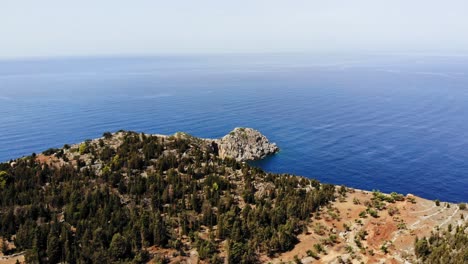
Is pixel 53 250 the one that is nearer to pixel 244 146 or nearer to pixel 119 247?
pixel 119 247

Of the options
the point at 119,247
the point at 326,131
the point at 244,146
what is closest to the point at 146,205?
the point at 119,247

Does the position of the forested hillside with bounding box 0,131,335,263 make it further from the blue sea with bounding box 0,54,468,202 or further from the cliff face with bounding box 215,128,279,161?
the blue sea with bounding box 0,54,468,202

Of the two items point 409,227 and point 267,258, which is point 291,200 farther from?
point 409,227

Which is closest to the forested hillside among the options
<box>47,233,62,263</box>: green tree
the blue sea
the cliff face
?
<box>47,233,62,263</box>: green tree

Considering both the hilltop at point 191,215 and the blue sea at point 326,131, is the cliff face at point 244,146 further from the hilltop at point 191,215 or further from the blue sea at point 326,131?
the hilltop at point 191,215

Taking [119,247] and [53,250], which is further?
[119,247]

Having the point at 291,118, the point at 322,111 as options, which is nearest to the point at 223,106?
the point at 291,118
